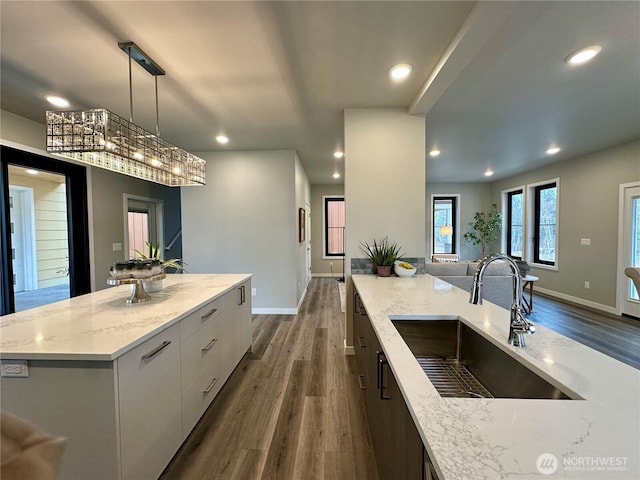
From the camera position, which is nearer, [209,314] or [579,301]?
[209,314]

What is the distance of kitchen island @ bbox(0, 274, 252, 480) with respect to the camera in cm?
115

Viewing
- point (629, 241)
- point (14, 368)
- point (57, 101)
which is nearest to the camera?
point (14, 368)

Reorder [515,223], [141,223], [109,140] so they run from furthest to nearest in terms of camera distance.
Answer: [515,223] < [141,223] < [109,140]

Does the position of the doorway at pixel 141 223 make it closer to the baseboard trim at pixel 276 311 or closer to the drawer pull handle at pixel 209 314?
the baseboard trim at pixel 276 311

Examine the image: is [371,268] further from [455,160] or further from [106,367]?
[455,160]

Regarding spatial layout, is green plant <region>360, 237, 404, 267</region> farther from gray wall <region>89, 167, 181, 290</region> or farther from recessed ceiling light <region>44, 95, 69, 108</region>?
gray wall <region>89, 167, 181, 290</region>

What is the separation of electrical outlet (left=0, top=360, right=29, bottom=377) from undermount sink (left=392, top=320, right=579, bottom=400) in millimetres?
1675

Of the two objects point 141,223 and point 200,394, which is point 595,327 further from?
point 141,223

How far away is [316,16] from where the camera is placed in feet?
5.30

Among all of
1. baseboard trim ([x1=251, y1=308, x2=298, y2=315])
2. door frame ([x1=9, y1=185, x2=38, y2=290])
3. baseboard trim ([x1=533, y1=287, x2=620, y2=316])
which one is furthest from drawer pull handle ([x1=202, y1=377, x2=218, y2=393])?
baseboard trim ([x1=533, y1=287, x2=620, y2=316])

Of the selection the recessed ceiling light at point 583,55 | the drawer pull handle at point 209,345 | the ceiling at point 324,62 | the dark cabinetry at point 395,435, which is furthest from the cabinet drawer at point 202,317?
the recessed ceiling light at point 583,55

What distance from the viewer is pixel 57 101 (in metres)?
2.69

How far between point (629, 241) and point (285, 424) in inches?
212

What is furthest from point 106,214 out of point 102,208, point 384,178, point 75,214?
point 384,178
